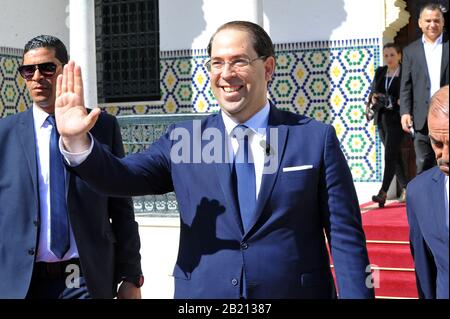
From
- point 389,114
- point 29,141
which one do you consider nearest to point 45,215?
point 29,141

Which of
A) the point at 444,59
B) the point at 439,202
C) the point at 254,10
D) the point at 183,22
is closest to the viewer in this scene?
the point at 439,202

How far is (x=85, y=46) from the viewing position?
849 centimetres

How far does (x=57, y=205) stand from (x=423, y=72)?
11.8 ft

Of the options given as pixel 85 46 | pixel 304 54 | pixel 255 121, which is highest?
pixel 85 46

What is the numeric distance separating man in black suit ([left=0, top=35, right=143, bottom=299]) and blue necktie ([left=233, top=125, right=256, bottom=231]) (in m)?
0.81

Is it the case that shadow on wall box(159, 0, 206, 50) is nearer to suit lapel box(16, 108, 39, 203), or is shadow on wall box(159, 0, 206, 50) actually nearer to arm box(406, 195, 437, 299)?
suit lapel box(16, 108, 39, 203)

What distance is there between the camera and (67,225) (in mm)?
3010

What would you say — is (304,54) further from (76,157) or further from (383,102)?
(76,157)

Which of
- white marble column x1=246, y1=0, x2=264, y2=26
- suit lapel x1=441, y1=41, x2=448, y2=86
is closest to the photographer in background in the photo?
white marble column x1=246, y1=0, x2=264, y2=26

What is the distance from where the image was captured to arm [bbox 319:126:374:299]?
241cm

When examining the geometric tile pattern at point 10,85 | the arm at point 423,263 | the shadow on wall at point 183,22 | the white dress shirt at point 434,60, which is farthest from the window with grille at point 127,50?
the arm at point 423,263

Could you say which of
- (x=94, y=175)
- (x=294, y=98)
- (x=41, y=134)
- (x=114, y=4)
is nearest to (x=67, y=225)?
(x=41, y=134)

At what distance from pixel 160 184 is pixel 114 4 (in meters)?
7.47
